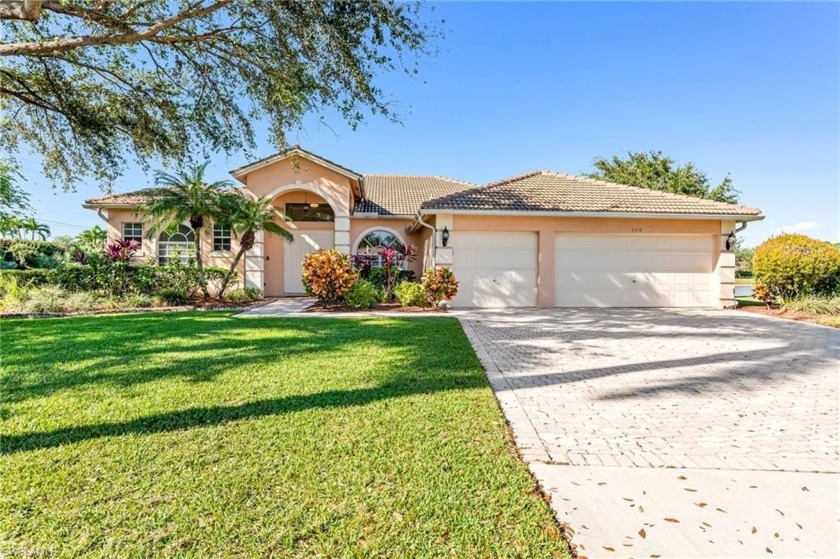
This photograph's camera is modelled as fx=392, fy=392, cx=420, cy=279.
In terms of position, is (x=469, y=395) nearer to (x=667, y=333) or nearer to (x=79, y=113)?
(x=667, y=333)

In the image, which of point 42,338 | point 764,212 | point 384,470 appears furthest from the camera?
point 764,212

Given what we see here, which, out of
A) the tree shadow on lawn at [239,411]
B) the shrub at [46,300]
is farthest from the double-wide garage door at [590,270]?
the shrub at [46,300]

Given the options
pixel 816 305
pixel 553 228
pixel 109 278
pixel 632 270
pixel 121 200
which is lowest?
pixel 816 305

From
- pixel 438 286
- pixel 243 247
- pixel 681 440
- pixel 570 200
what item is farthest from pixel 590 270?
pixel 243 247

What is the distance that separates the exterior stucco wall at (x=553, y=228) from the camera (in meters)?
13.1

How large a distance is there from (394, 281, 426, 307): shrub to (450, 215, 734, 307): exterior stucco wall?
61.4 inches

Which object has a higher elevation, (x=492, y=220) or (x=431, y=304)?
(x=492, y=220)

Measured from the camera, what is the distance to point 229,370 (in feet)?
17.5

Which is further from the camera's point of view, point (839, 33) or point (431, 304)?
point (431, 304)

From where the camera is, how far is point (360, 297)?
12.3m

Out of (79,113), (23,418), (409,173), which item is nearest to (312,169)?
(79,113)

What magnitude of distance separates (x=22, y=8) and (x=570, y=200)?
44.5 feet

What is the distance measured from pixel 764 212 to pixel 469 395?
48.4ft

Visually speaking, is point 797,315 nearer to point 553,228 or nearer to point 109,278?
point 553,228
